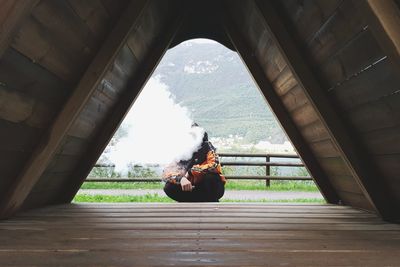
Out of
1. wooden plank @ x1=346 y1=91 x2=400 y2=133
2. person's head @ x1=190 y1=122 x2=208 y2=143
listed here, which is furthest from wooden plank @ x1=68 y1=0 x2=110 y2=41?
person's head @ x1=190 y1=122 x2=208 y2=143

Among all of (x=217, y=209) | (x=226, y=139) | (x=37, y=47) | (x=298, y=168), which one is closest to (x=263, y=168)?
(x=298, y=168)

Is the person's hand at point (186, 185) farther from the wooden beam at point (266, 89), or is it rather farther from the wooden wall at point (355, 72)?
the wooden wall at point (355, 72)

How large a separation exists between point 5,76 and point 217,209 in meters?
1.80

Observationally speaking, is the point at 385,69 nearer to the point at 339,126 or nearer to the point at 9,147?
the point at 339,126

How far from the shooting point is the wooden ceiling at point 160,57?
1.81m

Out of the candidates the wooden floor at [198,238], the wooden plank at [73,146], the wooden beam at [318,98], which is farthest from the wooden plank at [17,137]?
the wooden beam at [318,98]

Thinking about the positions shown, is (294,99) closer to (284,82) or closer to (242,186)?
(284,82)

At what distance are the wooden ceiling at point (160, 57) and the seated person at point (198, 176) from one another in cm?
78

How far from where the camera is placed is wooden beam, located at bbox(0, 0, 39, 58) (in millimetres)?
1360

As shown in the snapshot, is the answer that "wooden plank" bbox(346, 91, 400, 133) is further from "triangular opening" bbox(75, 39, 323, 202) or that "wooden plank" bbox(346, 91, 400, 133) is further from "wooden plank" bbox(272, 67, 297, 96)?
"triangular opening" bbox(75, 39, 323, 202)

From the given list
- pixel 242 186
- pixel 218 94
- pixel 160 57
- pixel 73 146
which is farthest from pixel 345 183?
pixel 218 94

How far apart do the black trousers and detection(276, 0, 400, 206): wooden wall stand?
1572 mm

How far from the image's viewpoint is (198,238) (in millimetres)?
1975

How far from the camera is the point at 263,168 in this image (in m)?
8.66
